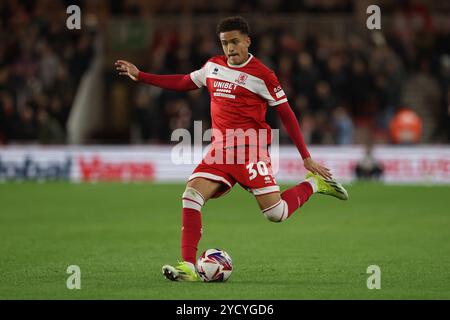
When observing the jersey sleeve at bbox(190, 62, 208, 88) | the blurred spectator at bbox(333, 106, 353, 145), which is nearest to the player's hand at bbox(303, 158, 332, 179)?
the jersey sleeve at bbox(190, 62, 208, 88)

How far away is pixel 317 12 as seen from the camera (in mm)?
27891

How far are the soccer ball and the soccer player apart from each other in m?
0.09

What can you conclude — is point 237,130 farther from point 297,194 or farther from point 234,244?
point 234,244

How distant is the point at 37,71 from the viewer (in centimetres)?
2717

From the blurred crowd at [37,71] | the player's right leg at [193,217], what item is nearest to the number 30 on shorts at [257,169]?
the player's right leg at [193,217]

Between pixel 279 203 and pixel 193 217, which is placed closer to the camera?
pixel 193 217

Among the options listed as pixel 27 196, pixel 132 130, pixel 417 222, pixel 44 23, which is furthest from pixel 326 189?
pixel 44 23

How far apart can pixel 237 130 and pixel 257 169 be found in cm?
41

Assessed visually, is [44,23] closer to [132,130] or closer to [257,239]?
[132,130]

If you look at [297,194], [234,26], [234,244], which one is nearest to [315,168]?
[297,194]

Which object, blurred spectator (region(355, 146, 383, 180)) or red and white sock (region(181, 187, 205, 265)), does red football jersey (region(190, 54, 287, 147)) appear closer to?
red and white sock (region(181, 187, 205, 265))

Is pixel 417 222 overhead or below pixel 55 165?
below

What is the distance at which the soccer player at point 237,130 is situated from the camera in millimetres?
9391
